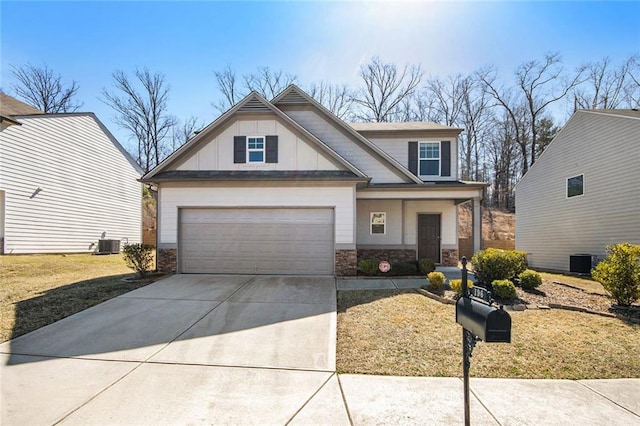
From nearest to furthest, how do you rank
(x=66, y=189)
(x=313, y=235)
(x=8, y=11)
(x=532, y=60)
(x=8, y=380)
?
(x=8, y=380), (x=8, y=11), (x=313, y=235), (x=66, y=189), (x=532, y=60)

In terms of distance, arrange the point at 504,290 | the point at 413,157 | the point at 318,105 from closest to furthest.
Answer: the point at 504,290 < the point at 318,105 < the point at 413,157

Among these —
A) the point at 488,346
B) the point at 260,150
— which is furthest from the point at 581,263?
the point at 260,150

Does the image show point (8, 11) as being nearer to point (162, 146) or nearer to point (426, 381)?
point (426, 381)

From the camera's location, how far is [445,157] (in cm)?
1416

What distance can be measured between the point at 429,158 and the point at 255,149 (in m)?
7.60

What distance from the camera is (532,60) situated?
30.1 meters

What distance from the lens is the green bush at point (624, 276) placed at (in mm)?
6934

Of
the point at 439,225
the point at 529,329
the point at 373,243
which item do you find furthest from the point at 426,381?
the point at 439,225

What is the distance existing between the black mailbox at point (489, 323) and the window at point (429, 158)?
12344 millimetres

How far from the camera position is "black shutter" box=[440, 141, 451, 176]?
46.3ft

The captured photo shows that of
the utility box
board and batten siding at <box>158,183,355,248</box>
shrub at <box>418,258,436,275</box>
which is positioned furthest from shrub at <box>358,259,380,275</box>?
the utility box

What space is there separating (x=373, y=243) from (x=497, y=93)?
2603cm

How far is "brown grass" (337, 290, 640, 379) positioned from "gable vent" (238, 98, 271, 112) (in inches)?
292

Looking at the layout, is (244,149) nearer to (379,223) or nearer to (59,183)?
(379,223)
